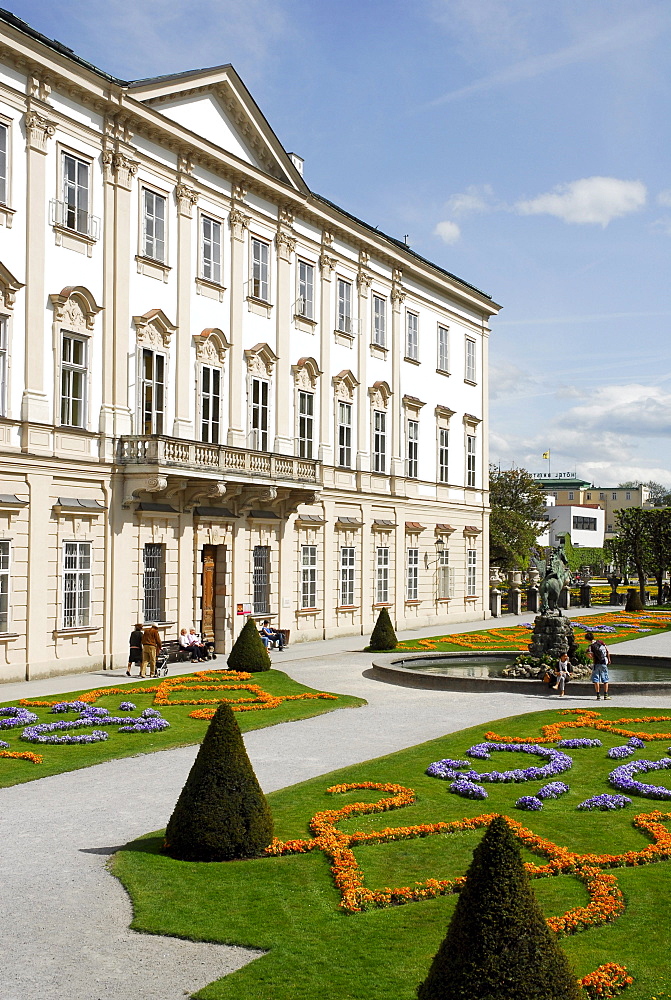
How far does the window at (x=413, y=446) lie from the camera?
160 feet

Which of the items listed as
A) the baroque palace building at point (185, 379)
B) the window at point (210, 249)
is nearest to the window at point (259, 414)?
the baroque palace building at point (185, 379)

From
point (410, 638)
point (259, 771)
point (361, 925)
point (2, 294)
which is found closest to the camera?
point (361, 925)

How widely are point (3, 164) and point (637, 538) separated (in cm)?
6005

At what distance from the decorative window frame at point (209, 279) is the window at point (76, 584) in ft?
33.9

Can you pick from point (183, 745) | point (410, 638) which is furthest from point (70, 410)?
point (410, 638)

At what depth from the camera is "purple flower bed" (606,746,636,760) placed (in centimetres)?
1821

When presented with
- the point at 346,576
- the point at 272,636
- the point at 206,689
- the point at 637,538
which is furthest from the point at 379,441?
the point at 637,538

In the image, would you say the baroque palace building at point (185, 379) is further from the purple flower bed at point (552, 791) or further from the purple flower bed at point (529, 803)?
the purple flower bed at point (529, 803)

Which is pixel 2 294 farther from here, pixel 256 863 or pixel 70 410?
pixel 256 863

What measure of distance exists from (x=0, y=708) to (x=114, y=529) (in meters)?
9.77

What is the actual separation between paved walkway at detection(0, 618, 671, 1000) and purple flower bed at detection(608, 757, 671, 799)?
4550 mm

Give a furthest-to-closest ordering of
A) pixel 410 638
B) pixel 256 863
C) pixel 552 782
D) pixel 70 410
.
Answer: pixel 410 638 → pixel 70 410 → pixel 552 782 → pixel 256 863

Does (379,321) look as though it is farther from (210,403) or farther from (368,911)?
(368,911)

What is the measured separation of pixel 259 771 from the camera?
17.4 metres
